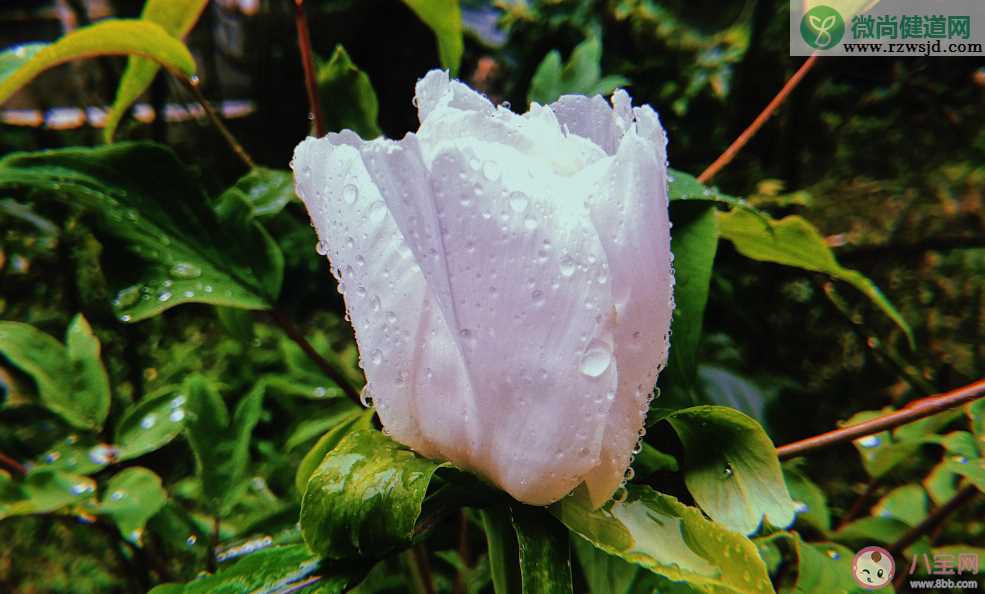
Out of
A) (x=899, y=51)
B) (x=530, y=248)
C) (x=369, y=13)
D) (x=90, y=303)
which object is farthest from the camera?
(x=369, y=13)

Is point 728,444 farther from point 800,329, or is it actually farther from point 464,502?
point 800,329

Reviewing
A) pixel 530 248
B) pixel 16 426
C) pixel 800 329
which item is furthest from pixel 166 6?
pixel 800 329

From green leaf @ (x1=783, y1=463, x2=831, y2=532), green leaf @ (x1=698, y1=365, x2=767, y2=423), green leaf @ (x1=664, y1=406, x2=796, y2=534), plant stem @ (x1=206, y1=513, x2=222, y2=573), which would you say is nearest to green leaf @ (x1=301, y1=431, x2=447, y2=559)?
green leaf @ (x1=664, y1=406, x2=796, y2=534)

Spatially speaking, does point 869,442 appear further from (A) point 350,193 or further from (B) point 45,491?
(B) point 45,491

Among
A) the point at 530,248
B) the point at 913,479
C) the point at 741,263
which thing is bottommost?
the point at 913,479

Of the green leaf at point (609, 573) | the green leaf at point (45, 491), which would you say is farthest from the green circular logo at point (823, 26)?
the green leaf at point (45, 491)

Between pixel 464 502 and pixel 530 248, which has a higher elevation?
pixel 530 248
